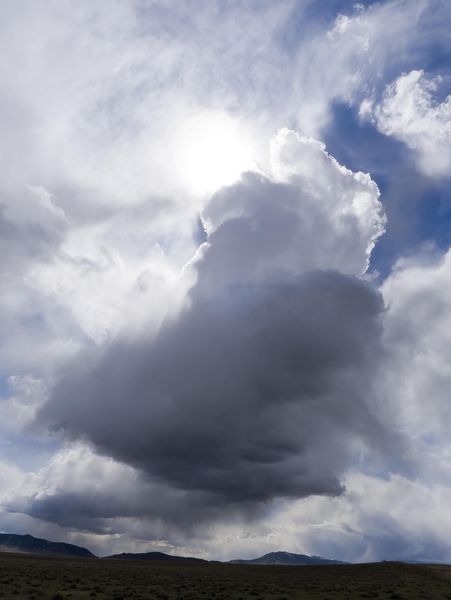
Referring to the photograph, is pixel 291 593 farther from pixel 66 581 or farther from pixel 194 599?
pixel 66 581

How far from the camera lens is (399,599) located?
59.1m

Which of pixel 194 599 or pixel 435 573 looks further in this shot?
pixel 435 573

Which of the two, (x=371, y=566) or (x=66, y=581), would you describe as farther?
(x=371, y=566)

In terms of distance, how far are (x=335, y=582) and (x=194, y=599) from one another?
35998mm

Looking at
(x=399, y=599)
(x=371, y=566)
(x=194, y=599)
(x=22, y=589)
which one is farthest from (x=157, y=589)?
(x=371, y=566)

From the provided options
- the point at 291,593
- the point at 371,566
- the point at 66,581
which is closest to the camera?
the point at 291,593

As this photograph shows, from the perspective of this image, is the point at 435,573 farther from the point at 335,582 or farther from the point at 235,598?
the point at 235,598

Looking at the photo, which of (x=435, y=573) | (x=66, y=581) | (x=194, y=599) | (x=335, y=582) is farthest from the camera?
(x=435, y=573)

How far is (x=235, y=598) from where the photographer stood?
5812cm

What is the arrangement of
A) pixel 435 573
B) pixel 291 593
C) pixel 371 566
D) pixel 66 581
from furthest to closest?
pixel 371 566, pixel 435 573, pixel 66 581, pixel 291 593

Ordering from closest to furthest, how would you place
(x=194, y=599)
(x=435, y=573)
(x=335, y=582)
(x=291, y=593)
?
(x=194, y=599)
(x=291, y=593)
(x=335, y=582)
(x=435, y=573)

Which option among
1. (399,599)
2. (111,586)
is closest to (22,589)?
(111,586)

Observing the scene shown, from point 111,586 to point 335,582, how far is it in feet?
123

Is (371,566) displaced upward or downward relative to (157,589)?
upward
